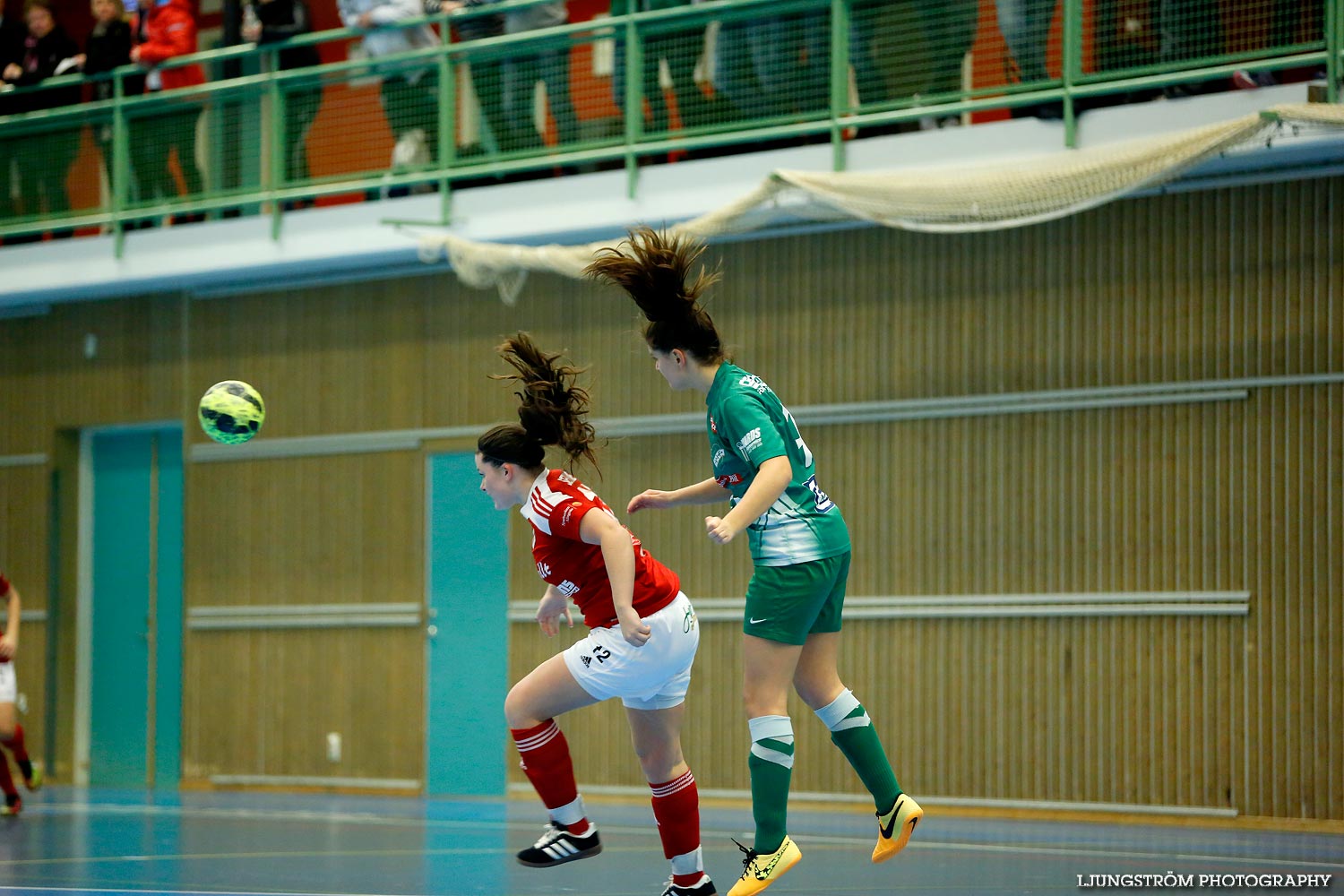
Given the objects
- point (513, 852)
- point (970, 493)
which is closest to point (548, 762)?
point (513, 852)

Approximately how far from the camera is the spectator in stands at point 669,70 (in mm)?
12141

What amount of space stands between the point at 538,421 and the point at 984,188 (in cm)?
509

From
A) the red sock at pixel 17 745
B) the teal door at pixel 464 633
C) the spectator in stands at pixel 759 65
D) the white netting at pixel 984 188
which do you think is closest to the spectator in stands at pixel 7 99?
the teal door at pixel 464 633

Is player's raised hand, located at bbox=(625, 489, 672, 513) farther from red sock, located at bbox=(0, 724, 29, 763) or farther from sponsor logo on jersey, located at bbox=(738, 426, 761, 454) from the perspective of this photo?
red sock, located at bbox=(0, 724, 29, 763)

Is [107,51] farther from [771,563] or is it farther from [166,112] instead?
[771,563]

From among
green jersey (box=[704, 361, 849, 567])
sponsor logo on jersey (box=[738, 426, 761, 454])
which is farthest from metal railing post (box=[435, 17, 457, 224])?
sponsor logo on jersey (box=[738, 426, 761, 454])

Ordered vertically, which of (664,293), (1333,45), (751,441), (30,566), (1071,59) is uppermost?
(1071,59)

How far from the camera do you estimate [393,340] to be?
1430 cm

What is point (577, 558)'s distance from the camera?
20.0 feet

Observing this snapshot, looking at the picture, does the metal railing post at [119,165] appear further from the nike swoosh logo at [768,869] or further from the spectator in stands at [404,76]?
the nike swoosh logo at [768,869]

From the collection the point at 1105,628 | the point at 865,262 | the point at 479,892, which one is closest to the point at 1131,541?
the point at 1105,628

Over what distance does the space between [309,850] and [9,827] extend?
2596mm

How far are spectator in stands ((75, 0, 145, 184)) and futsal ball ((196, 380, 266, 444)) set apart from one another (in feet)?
19.9

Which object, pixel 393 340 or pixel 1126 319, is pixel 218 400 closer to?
pixel 393 340
